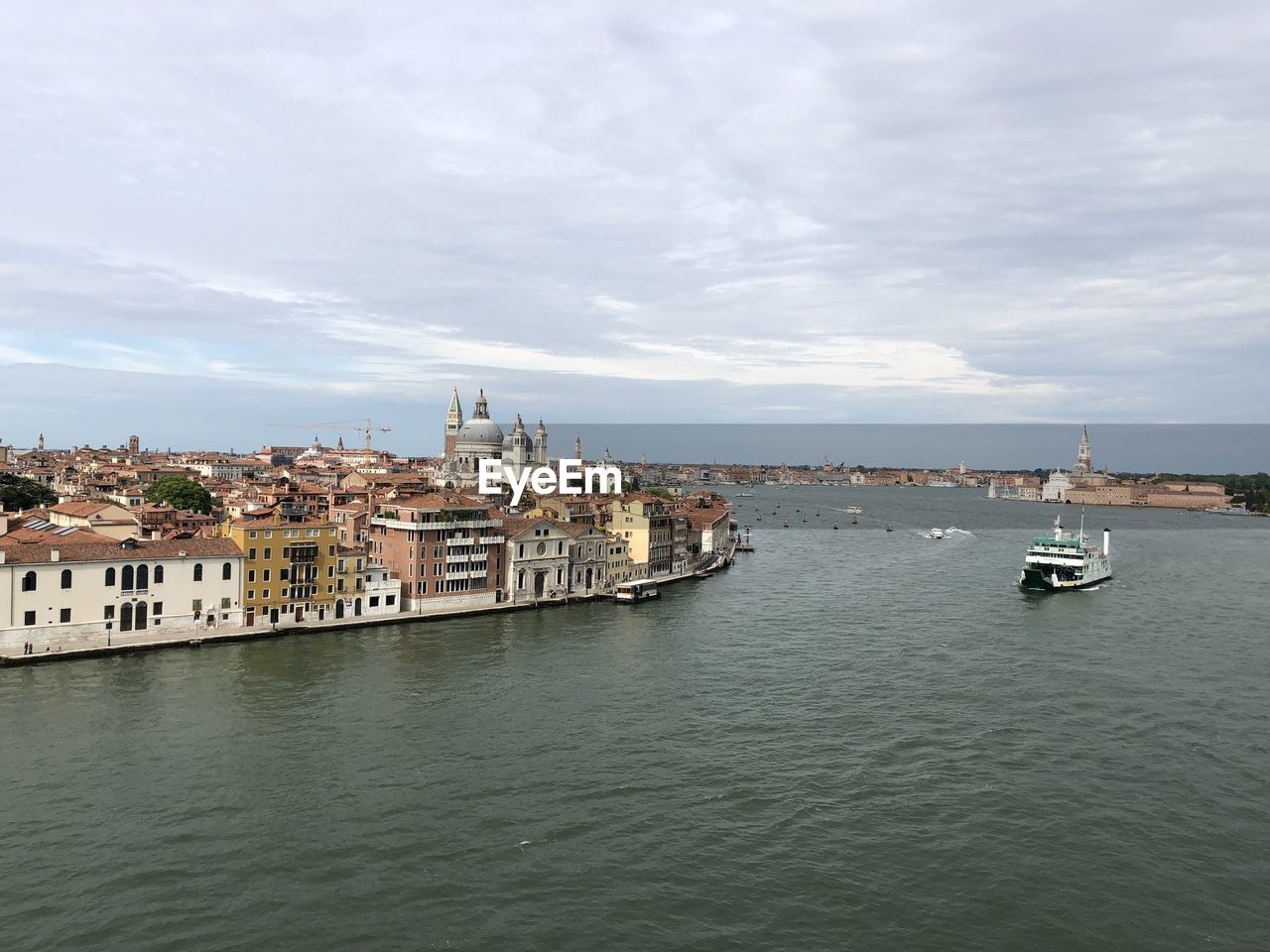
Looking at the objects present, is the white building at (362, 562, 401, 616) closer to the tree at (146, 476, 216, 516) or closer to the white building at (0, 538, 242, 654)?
the white building at (0, 538, 242, 654)

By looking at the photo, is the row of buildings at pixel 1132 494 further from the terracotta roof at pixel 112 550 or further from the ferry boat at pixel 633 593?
the terracotta roof at pixel 112 550

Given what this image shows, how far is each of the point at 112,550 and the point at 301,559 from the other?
5.43 meters

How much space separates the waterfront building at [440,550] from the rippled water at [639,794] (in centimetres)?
376

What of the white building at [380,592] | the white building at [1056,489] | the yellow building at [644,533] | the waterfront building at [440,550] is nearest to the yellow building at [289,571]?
the white building at [380,592]

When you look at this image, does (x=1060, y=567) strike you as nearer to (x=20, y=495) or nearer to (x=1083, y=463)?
(x=20, y=495)

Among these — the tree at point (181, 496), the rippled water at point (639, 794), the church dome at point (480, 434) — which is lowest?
the rippled water at point (639, 794)

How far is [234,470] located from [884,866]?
97.6m

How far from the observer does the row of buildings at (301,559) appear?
24.5m

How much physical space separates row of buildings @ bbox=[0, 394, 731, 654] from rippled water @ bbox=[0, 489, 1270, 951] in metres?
2.25

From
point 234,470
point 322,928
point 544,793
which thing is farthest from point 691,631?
point 234,470

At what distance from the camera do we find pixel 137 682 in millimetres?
21625

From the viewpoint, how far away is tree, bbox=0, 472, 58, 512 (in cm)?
4638

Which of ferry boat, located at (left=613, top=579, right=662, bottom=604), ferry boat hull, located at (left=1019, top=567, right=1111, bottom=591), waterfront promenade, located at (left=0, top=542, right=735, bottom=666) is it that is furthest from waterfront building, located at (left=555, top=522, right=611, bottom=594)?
ferry boat hull, located at (left=1019, top=567, right=1111, bottom=591)

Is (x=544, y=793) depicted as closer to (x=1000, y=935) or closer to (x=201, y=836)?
(x=201, y=836)
